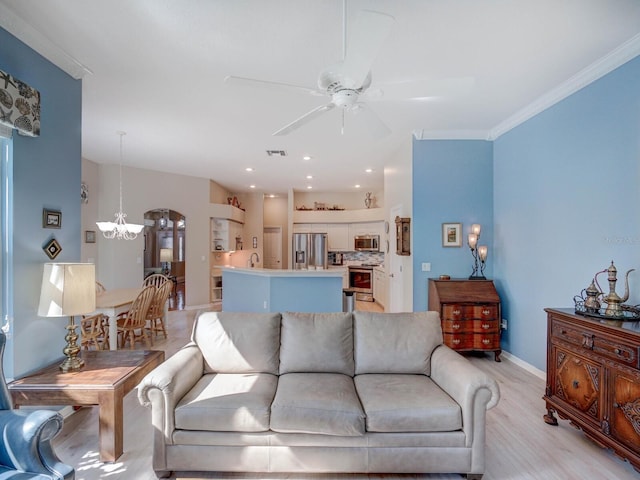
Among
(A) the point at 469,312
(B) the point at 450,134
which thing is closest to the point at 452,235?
(A) the point at 469,312

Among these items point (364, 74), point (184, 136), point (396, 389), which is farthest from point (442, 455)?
point (184, 136)

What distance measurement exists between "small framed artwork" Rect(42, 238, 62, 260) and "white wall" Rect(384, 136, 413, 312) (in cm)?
Answer: 387

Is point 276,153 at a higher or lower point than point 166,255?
higher

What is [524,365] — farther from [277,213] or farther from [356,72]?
[277,213]

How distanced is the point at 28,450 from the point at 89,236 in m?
5.53

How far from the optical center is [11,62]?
86.2 inches

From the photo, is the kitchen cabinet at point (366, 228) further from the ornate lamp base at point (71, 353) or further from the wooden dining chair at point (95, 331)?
the ornate lamp base at point (71, 353)

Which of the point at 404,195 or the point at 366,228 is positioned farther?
the point at 366,228

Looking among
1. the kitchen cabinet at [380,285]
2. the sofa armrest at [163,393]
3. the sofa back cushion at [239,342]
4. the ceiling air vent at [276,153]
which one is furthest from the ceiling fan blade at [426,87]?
the kitchen cabinet at [380,285]

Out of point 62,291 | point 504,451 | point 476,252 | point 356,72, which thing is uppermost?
point 356,72

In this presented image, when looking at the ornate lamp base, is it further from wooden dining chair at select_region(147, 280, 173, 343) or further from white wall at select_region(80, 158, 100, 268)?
white wall at select_region(80, 158, 100, 268)

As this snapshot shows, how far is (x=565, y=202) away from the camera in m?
3.12

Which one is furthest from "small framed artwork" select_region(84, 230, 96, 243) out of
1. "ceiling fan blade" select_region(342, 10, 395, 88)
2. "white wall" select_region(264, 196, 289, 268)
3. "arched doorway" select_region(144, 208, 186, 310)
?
"ceiling fan blade" select_region(342, 10, 395, 88)

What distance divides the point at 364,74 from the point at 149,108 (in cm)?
284
